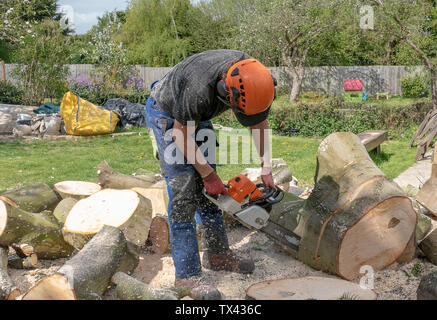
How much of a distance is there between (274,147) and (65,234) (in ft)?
18.6

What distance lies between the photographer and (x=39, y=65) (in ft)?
37.8

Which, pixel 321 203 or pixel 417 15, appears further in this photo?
pixel 417 15

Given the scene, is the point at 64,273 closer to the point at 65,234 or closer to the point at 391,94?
the point at 65,234

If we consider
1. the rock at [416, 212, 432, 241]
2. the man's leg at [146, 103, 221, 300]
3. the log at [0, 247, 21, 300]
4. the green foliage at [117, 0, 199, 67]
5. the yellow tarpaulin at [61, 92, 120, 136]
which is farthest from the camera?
the green foliage at [117, 0, 199, 67]

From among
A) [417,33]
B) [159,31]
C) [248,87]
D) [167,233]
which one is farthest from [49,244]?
[159,31]

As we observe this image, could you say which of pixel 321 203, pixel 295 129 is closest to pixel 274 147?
pixel 295 129

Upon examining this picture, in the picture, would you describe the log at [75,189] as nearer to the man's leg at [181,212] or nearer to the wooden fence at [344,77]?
the man's leg at [181,212]

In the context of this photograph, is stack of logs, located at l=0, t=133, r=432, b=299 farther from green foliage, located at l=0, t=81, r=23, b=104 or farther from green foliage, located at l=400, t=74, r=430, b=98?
green foliage, located at l=400, t=74, r=430, b=98

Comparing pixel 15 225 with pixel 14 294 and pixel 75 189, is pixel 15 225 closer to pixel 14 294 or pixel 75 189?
pixel 14 294

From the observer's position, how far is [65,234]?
3041 millimetres

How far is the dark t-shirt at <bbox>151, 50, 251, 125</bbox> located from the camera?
2.29 meters

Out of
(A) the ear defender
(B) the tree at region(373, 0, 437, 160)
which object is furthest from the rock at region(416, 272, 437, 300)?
(B) the tree at region(373, 0, 437, 160)

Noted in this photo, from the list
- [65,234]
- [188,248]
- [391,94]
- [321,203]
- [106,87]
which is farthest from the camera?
[391,94]
